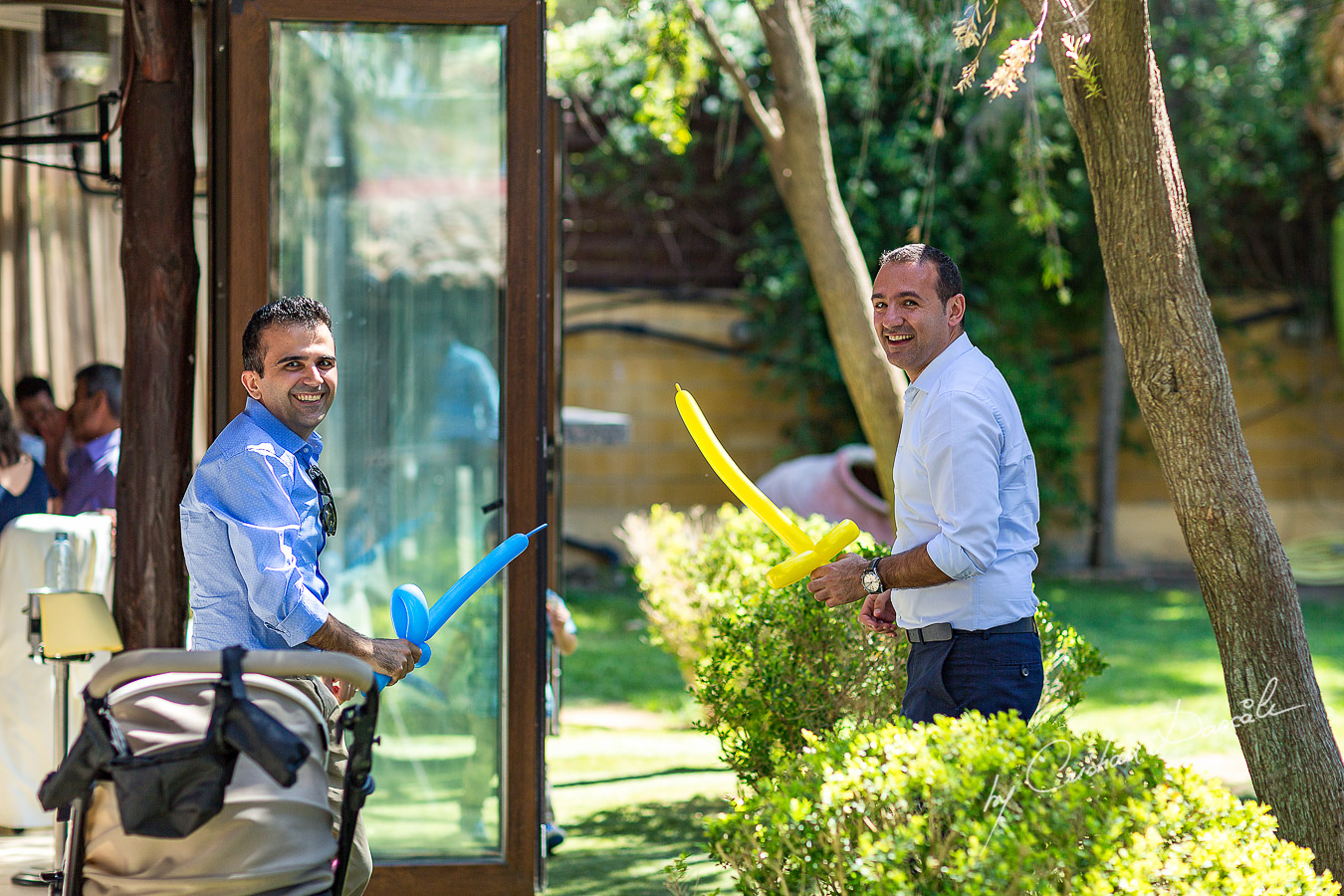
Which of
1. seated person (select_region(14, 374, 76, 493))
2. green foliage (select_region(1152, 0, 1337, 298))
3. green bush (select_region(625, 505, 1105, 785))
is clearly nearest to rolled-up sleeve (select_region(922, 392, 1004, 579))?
green bush (select_region(625, 505, 1105, 785))

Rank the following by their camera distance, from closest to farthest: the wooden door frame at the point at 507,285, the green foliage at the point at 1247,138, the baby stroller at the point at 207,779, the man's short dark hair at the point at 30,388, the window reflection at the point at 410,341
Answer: the baby stroller at the point at 207,779 < the wooden door frame at the point at 507,285 < the window reflection at the point at 410,341 < the man's short dark hair at the point at 30,388 < the green foliage at the point at 1247,138

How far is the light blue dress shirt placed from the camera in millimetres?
2736

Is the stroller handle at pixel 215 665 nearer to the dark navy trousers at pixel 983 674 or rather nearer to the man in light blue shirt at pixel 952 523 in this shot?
the man in light blue shirt at pixel 952 523

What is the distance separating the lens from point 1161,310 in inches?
126

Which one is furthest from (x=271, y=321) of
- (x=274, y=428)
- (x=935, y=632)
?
(x=935, y=632)

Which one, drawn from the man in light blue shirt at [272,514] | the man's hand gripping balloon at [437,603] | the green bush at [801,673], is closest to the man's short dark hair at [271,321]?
the man in light blue shirt at [272,514]

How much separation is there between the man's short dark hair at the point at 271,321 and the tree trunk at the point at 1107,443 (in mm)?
10081

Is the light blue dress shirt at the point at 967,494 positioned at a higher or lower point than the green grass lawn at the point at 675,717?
higher

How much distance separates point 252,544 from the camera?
266 cm

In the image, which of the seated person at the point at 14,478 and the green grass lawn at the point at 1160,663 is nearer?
the seated person at the point at 14,478

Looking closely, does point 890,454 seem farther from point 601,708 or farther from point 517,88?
point 601,708

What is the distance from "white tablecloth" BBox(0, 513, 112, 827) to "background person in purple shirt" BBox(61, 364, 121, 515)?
297 millimetres

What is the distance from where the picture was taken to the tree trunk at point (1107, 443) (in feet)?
38.8

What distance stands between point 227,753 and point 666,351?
984cm
